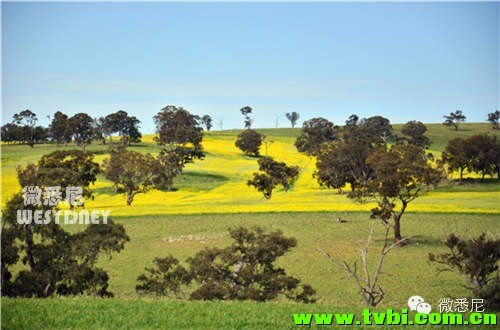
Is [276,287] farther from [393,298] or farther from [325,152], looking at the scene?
[325,152]

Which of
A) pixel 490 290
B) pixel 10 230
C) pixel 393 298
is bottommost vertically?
pixel 393 298

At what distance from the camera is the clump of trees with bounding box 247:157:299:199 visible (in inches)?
3073

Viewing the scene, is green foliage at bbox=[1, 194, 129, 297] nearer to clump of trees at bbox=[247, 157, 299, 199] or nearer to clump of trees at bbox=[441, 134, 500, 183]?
clump of trees at bbox=[247, 157, 299, 199]

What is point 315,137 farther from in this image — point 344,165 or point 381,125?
point 344,165

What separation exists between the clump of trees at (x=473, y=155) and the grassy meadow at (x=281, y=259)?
2.89 meters

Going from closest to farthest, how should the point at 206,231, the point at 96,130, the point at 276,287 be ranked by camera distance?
the point at 276,287, the point at 206,231, the point at 96,130

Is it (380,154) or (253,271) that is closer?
(253,271)

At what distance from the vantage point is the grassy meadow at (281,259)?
1479 cm

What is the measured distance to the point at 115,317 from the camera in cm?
1466

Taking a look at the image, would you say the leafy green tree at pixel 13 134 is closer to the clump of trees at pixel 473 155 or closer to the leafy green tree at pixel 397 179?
the clump of trees at pixel 473 155

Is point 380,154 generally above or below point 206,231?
above

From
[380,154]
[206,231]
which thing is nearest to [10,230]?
[206,231]

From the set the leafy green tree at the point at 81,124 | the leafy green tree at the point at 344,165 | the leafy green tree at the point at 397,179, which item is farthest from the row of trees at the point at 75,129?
the leafy green tree at the point at 397,179

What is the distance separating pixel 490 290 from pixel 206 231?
27038 mm
